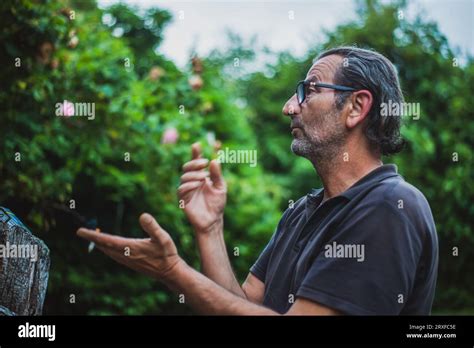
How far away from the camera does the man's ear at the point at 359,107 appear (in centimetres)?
218

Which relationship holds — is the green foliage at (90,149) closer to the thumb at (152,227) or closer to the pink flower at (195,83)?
the pink flower at (195,83)

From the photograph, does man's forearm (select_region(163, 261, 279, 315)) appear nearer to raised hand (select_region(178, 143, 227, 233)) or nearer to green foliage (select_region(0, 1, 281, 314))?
raised hand (select_region(178, 143, 227, 233))

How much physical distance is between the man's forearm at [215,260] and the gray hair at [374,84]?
0.68 meters

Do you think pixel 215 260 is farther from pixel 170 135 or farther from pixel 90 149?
pixel 170 135

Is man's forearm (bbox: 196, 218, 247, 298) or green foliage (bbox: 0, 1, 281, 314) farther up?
green foliage (bbox: 0, 1, 281, 314)

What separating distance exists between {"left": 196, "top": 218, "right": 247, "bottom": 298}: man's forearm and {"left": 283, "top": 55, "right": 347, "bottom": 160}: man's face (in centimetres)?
46

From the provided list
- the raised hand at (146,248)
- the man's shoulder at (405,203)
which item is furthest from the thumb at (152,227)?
the man's shoulder at (405,203)

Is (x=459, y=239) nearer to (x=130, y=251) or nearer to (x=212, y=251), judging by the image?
(x=212, y=251)

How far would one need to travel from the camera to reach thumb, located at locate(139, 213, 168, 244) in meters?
1.67

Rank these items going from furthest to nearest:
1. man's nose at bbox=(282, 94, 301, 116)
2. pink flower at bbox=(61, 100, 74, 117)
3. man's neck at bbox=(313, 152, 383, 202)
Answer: pink flower at bbox=(61, 100, 74, 117) → man's nose at bbox=(282, 94, 301, 116) → man's neck at bbox=(313, 152, 383, 202)


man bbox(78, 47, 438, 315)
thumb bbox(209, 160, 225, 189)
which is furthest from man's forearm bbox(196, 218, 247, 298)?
thumb bbox(209, 160, 225, 189)

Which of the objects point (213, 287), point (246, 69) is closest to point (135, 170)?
point (213, 287)

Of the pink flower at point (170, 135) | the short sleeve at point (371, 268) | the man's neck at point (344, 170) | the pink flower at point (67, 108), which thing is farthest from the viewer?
the pink flower at point (170, 135)

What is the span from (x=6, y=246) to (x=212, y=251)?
0.73m
